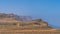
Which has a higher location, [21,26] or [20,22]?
[20,22]

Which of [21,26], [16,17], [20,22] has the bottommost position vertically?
[21,26]

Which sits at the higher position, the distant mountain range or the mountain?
the distant mountain range

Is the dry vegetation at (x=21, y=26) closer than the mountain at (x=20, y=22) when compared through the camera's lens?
Yes

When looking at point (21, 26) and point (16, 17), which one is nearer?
point (21, 26)

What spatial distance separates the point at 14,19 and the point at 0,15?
0.45 meters

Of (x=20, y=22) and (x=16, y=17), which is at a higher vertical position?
(x=16, y=17)

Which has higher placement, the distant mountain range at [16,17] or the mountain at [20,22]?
the distant mountain range at [16,17]

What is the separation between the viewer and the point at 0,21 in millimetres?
4383

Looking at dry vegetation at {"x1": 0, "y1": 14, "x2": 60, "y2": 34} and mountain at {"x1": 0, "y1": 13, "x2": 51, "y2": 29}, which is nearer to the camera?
dry vegetation at {"x1": 0, "y1": 14, "x2": 60, "y2": 34}

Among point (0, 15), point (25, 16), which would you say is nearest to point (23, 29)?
point (25, 16)

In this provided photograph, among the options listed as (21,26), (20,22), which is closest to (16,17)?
(20,22)

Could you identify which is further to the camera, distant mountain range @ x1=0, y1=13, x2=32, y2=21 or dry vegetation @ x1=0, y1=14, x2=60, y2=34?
distant mountain range @ x1=0, y1=13, x2=32, y2=21

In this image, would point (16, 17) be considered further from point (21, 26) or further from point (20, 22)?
point (21, 26)

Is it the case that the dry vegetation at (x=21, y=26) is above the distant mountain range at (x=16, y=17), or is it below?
below
